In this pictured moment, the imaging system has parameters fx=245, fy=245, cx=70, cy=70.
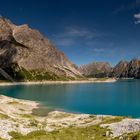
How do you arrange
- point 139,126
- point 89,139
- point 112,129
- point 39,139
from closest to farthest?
point 39,139
point 89,139
point 139,126
point 112,129

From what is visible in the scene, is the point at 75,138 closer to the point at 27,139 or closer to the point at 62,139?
the point at 62,139

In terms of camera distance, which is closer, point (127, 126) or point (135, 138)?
point (135, 138)

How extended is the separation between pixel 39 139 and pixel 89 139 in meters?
7.64

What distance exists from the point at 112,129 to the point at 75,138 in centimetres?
796

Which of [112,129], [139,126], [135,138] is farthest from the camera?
[112,129]

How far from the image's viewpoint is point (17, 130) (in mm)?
40969

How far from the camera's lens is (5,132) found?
37.2 m

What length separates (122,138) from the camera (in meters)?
34.1

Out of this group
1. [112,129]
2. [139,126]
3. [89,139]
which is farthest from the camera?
[112,129]

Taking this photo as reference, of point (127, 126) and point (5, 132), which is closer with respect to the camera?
point (5, 132)

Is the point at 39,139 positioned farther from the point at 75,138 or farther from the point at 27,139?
the point at 75,138

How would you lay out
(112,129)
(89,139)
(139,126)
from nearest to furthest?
(89,139), (139,126), (112,129)

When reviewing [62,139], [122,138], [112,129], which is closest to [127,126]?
[112,129]

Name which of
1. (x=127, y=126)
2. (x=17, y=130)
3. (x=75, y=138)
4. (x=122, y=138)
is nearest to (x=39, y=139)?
(x=75, y=138)
